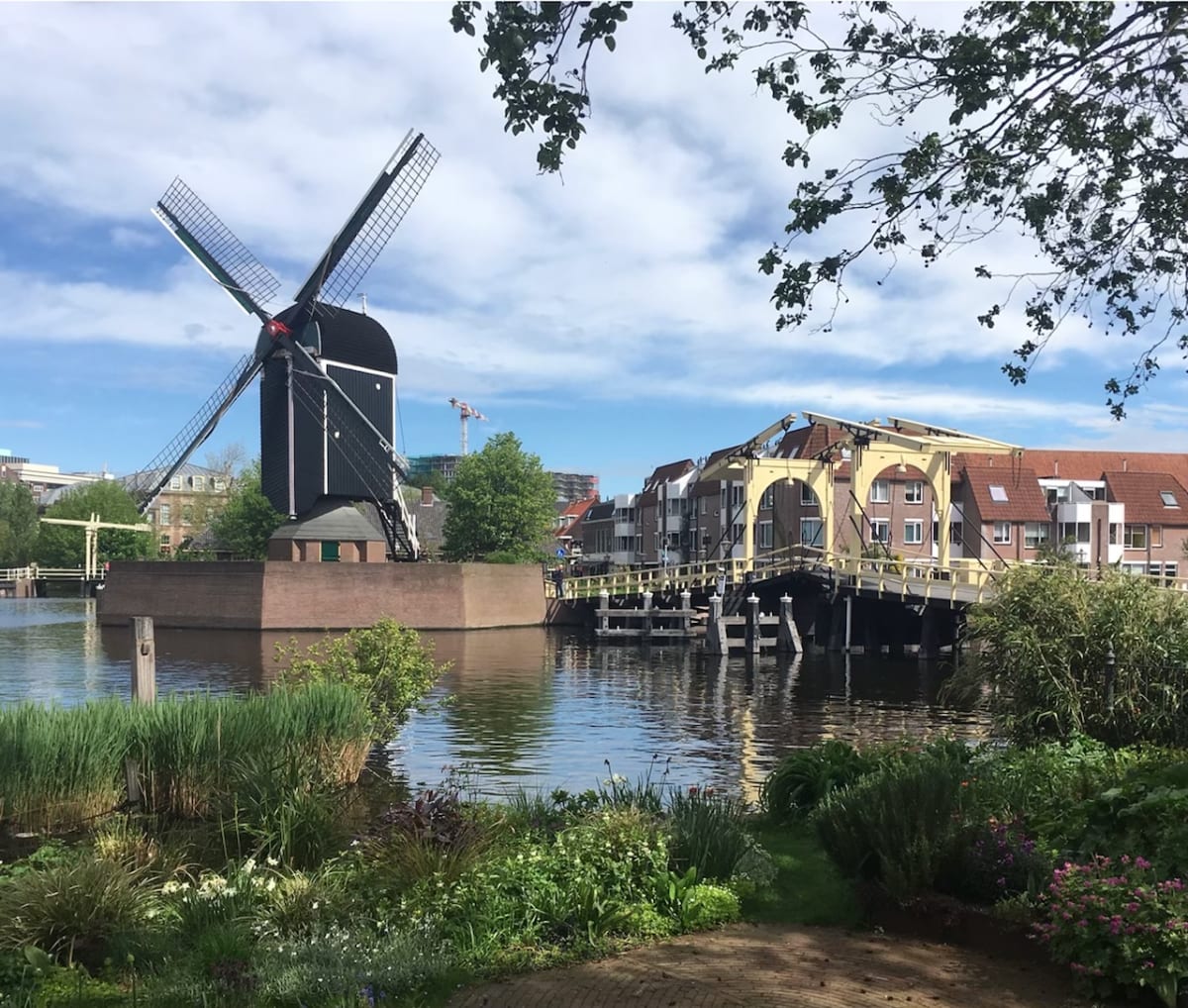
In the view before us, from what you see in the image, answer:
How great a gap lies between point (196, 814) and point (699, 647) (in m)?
34.5

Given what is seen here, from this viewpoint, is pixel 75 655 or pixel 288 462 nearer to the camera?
pixel 75 655

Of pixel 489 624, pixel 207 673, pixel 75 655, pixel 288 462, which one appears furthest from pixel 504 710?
pixel 288 462

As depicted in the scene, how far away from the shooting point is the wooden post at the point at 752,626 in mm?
41031

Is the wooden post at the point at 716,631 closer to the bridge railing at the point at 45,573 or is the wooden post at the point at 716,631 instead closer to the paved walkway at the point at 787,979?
the paved walkway at the point at 787,979

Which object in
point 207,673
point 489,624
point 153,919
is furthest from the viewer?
point 489,624

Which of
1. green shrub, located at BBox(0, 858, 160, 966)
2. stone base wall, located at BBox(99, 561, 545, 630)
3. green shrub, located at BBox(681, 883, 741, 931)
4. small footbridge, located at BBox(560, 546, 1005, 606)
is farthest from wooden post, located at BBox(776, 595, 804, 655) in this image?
green shrub, located at BBox(0, 858, 160, 966)

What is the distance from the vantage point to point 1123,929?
5.18 meters

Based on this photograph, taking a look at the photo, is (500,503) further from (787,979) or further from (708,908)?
(787,979)

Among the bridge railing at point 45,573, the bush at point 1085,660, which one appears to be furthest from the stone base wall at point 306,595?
the bridge railing at point 45,573

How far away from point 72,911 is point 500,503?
6084cm

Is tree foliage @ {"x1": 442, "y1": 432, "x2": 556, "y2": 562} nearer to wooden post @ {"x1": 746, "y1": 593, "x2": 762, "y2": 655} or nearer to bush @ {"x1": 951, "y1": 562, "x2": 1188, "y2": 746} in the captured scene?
wooden post @ {"x1": 746, "y1": 593, "x2": 762, "y2": 655}

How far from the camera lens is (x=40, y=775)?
397 inches

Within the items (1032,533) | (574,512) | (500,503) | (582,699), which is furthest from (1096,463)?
(574,512)

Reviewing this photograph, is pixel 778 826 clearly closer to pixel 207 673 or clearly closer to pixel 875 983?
pixel 875 983
